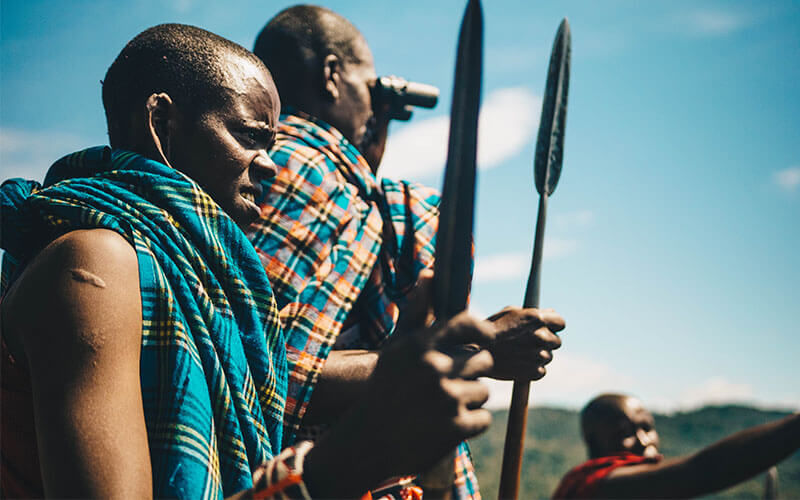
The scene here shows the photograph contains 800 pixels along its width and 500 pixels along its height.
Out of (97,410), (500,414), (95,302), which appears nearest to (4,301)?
(95,302)

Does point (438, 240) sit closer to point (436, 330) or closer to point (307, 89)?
point (436, 330)

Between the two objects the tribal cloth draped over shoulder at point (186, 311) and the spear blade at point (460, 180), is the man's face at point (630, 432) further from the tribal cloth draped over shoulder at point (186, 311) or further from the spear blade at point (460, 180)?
the spear blade at point (460, 180)

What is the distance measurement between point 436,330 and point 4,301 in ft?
3.60

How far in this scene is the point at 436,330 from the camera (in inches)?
48.4

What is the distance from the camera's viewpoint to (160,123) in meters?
2.13

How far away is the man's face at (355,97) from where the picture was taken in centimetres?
345

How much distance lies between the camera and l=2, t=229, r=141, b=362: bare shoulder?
4.97ft

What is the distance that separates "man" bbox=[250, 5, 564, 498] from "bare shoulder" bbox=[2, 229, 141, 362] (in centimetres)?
82

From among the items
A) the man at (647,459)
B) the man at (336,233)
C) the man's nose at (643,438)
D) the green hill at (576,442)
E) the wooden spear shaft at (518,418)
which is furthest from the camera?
the green hill at (576,442)

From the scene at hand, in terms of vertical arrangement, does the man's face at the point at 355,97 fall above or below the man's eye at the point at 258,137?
above

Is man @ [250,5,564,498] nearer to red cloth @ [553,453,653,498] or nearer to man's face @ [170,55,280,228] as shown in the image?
man's face @ [170,55,280,228]

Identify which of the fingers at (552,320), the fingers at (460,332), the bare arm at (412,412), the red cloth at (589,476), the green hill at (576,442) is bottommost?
the green hill at (576,442)

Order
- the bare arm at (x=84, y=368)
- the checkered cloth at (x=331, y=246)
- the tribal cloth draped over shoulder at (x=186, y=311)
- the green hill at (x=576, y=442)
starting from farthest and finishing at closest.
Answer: the green hill at (x=576, y=442) < the checkered cloth at (x=331, y=246) < the tribal cloth draped over shoulder at (x=186, y=311) < the bare arm at (x=84, y=368)

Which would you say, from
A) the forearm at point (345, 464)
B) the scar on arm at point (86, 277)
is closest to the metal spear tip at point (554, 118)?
the forearm at point (345, 464)
